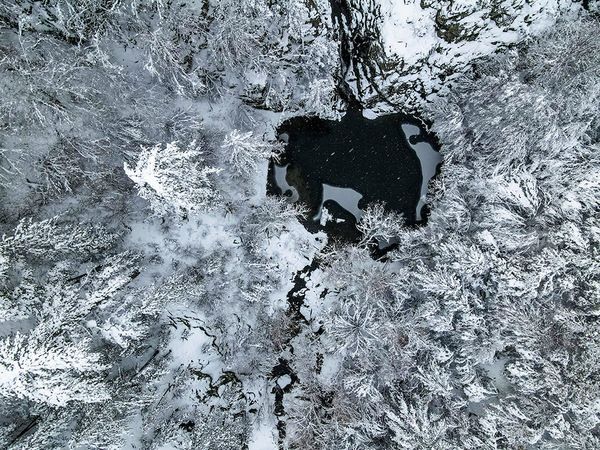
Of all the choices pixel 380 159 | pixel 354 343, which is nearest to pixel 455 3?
pixel 380 159

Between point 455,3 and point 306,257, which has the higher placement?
point 455,3

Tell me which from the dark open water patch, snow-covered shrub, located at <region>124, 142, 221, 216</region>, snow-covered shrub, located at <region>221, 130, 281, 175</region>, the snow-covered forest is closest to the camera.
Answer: snow-covered shrub, located at <region>124, 142, 221, 216</region>

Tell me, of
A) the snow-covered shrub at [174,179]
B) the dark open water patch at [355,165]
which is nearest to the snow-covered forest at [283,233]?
the snow-covered shrub at [174,179]

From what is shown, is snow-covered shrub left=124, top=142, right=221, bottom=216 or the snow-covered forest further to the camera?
the snow-covered forest

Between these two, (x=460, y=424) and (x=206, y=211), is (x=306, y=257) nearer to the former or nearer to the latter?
(x=206, y=211)

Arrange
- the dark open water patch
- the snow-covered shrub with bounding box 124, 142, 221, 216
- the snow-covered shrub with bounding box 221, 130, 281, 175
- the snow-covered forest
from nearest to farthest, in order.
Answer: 1. the snow-covered shrub with bounding box 124, 142, 221, 216
2. the snow-covered forest
3. the snow-covered shrub with bounding box 221, 130, 281, 175
4. the dark open water patch

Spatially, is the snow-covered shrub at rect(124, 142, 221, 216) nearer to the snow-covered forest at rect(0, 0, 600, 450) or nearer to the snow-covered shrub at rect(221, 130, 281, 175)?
the snow-covered forest at rect(0, 0, 600, 450)

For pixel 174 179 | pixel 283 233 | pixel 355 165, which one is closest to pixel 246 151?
pixel 174 179

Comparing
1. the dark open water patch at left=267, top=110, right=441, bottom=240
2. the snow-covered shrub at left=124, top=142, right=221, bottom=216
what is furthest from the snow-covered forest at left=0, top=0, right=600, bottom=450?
the dark open water patch at left=267, top=110, right=441, bottom=240
